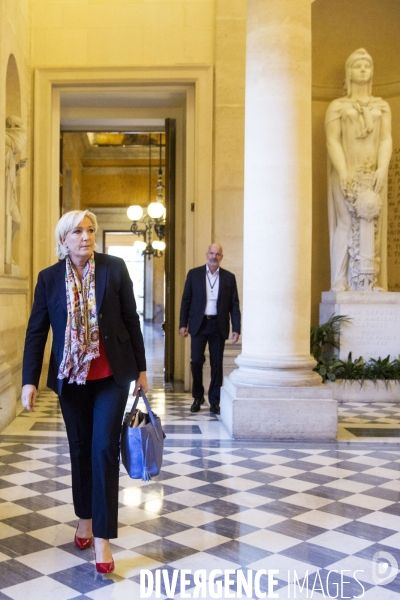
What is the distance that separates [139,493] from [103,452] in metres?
1.70

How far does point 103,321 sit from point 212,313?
4.85 meters

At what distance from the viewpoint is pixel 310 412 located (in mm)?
6977

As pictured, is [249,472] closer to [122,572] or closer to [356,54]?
[122,572]

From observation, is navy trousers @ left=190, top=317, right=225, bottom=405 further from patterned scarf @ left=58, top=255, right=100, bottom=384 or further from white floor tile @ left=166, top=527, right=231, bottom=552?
patterned scarf @ left=58, top=255, right=100, bottom=384

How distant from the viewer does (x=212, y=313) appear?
8.43 meters

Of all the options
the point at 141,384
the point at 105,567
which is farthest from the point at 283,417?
the point at 105,567

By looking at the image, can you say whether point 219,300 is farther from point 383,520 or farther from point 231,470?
point 383,520

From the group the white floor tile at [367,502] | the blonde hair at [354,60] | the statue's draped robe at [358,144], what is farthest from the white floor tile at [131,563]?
the blonde hair at [354,60]

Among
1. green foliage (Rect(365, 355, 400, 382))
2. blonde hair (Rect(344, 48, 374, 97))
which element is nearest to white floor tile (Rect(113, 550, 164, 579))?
green foliage (Rect(365, 355, 400, 382))

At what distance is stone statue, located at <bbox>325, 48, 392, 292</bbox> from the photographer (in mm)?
10430

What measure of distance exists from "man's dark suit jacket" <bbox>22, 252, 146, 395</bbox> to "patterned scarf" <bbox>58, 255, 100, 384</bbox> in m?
0.04

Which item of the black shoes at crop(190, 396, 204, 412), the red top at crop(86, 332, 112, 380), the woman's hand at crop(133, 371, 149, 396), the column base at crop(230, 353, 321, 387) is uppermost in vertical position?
the red top at crop(86, 332, 112, 380)

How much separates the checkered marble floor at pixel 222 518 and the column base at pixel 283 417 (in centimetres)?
15

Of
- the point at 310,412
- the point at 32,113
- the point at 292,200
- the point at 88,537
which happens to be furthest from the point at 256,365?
the point at 32,113
